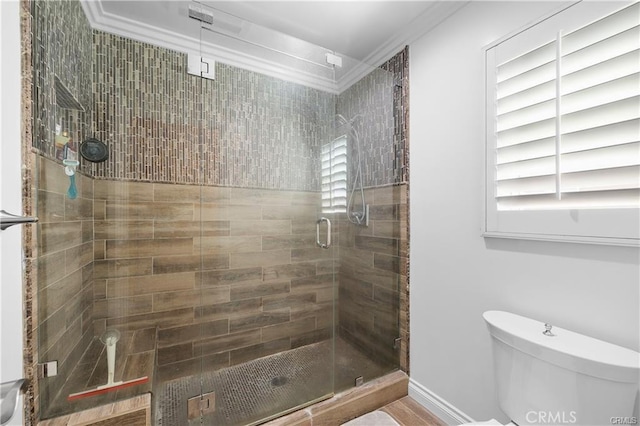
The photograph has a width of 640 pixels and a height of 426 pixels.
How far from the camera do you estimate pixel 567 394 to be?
0.91m

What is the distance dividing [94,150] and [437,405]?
101 inches

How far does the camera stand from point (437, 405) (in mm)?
1628

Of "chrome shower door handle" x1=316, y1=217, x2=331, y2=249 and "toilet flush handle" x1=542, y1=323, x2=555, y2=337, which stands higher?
"chrome shower door handle" x1=316, y1=217, x2=331, y2=249

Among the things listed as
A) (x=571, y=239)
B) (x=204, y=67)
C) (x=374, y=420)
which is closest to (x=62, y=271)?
(x=204, y=67)

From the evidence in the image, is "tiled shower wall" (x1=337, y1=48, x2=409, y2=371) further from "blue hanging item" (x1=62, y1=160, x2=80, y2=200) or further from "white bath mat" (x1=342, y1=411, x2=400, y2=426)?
"blue hanging item" (x1=62, y1=160, x2=80, y2=200)

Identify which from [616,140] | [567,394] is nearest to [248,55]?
[616,140]

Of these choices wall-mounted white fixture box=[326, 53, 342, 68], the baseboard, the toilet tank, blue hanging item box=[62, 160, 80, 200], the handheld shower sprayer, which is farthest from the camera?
the handheld shower sprayer

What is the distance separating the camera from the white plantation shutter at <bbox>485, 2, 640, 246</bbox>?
37.7 inches

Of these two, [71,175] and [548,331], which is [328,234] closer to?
[548,331]

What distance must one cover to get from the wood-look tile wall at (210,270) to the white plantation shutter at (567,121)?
3.61 ft

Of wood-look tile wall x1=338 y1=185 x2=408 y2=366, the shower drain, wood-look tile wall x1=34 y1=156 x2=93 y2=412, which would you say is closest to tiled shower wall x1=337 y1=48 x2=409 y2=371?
wood-look tile wall x1=338 y1=185 x2=408 y2=366

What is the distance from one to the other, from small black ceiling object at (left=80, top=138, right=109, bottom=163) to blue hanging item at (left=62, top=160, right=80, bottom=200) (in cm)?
17

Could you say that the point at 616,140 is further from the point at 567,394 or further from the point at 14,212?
the point at 14,212

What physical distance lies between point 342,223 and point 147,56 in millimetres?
1727
